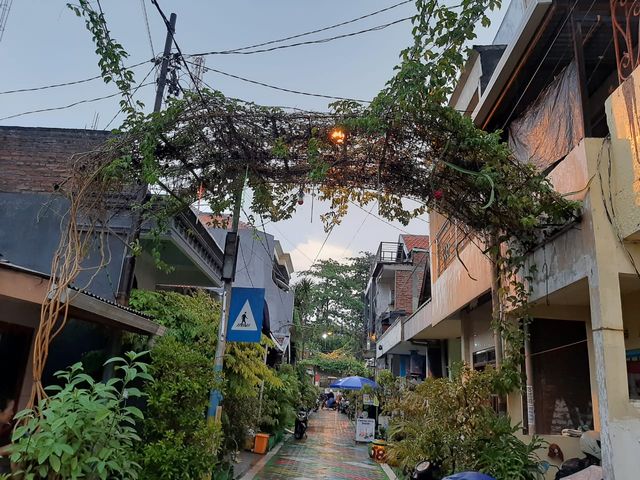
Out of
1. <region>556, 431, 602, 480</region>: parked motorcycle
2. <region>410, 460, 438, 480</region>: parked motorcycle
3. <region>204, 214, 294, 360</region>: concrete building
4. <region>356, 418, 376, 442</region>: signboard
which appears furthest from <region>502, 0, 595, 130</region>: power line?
<region>204, 214, 294, 360</region>: concrete building

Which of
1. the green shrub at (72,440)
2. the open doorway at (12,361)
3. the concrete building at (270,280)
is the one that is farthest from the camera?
the concrete building at (270,280)

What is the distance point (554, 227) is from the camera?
601 cm

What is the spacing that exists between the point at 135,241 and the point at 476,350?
7606 mm

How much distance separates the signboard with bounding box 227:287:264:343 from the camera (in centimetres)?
646

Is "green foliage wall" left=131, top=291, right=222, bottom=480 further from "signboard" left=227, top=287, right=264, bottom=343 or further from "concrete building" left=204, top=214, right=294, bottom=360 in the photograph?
"concrete building" left=204, top=214, right=294, bottom=360

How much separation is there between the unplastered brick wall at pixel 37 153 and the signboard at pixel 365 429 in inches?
480

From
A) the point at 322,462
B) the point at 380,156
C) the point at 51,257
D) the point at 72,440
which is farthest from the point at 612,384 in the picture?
the point at 322,462

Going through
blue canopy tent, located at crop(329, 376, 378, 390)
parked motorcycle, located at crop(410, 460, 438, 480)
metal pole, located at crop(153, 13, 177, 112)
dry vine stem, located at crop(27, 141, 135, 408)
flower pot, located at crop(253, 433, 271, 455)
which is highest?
metal pole, located at crop(153, 13, 177, 112)

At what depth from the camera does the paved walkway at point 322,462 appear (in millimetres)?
10406

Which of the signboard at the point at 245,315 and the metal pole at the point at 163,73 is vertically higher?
the metal pole at the point at 163,73

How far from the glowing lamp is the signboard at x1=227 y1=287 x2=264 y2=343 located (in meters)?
2.22

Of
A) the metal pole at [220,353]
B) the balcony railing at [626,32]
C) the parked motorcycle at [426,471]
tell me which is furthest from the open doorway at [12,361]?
the balcony railing at [626,32]

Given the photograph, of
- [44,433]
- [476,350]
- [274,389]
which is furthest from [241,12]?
[274,389]

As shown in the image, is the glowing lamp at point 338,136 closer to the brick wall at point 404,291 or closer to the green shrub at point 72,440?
the green shrub at point 72,440
